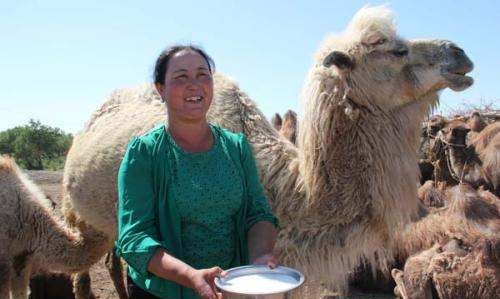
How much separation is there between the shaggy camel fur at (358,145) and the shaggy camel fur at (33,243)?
9.76 feet

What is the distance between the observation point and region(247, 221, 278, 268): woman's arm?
2.60m

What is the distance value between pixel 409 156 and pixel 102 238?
3.73m

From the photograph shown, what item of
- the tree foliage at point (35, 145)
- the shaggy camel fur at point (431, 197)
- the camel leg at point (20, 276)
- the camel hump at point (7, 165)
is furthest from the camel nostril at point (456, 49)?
the tree foliage at point (35, 145)

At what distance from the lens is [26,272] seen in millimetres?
6316

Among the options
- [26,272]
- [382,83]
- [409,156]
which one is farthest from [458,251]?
[26,272]

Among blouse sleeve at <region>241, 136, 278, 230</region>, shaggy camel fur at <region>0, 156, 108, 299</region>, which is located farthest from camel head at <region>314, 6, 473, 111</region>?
shaggy camel fur at <region>0, 156, 108, 299</region>

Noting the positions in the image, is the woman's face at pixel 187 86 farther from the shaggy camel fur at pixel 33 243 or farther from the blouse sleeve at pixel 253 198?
the shaggy camel fur at pixel 33 243

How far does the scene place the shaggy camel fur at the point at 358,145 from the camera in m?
4.06

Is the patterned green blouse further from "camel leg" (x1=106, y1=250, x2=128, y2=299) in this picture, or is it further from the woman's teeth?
"camel leg" (x1=106, y1=250, x2=128, y2=299)

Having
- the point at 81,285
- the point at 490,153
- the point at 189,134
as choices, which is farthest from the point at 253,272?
the point at 490,153

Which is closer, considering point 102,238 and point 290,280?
point 290,280

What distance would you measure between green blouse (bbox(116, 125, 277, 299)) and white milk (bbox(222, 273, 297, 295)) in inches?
18.0

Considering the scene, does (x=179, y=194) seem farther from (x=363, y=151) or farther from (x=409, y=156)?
(x=409, y=156)

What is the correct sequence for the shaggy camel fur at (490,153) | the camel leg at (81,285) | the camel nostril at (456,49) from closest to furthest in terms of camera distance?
the camel nostril at (456,49) → the camel leg at (81,285) → the shaggy camel fur at (490,153)
